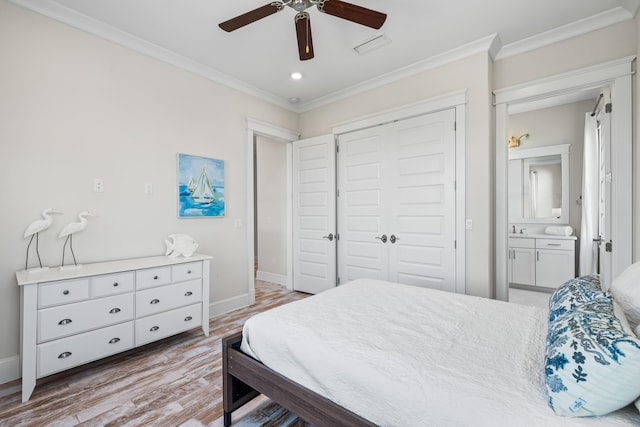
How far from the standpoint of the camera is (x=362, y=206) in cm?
374

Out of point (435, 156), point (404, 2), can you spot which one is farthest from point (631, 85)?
point (404, 2)

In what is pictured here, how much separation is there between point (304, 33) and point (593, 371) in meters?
2.33

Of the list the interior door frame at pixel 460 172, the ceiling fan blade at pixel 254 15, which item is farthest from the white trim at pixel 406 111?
the ceiling fan blade at pixel 254 15

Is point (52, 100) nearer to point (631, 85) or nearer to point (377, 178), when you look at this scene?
point (377, 178)

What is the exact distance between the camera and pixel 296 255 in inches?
174

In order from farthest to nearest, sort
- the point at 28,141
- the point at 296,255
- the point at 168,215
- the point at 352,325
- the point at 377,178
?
1. the point at 296,255
2. the point at 377,178
3. the point at 168,215
4. the point at 28,141
5. the point at 352,325

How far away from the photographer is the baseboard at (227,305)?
3.36 metres

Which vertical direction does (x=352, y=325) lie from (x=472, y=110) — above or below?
below

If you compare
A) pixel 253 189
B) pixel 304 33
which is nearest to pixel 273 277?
pixel 253 189

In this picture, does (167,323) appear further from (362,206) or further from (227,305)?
(362,206)

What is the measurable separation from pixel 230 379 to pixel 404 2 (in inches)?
115

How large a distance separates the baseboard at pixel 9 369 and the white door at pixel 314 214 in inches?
116

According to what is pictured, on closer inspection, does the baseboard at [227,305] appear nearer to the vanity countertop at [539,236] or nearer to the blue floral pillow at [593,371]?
the blue floral pillow at [593,371]

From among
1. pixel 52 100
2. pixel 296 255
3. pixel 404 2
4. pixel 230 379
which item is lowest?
pixel 230 379
